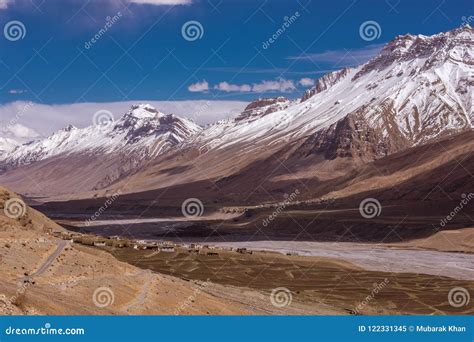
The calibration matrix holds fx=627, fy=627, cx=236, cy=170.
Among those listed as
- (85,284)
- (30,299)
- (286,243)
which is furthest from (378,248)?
(30,299)

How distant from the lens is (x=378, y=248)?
147375 millimetres

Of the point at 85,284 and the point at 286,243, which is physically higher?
the point at 286,243

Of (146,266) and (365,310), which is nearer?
(365,310)

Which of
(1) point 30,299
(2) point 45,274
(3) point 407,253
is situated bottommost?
(1) point 30,299

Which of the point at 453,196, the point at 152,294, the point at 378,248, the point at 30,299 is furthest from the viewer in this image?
the point at 453,196

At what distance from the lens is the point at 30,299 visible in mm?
30297

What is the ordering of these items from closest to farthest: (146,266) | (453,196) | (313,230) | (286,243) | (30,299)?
(30,299) → (146,266) → (286,243) → (313,230) → (453,196)

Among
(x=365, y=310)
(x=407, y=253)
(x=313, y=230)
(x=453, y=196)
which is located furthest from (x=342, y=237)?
(x=365, y=310)

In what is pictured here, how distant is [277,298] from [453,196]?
464 feet

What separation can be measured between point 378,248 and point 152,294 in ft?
362

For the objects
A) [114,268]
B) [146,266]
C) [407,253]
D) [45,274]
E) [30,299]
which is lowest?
[30,299]

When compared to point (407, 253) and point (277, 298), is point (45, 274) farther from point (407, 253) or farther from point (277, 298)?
point (407, 253)

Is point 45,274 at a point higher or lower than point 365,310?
lower

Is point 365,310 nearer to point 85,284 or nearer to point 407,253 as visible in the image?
point 85,284
